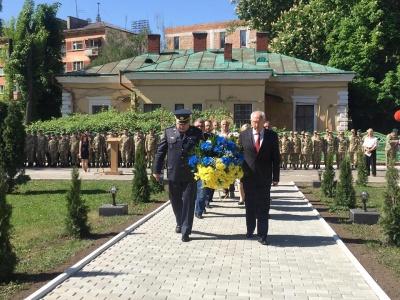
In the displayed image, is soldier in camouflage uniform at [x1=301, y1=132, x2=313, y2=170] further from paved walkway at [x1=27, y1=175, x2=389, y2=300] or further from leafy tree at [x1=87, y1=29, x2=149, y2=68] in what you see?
leafy tree at [x1=87, y1=29, x2=149, y2=68]

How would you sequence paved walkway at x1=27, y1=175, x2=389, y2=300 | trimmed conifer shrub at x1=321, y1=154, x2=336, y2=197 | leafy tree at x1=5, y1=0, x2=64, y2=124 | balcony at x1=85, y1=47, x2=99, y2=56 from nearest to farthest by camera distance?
paved walkway at x1=27, y1=175, x2=389, y2=300, trimmed conifer shrub at x1=321, y1=154, x2=336, y2=197, leafy tree at x1=5, y1=0, x2=64, y2=124, balcony at x1=85, y1=47, x2=99, y2=56

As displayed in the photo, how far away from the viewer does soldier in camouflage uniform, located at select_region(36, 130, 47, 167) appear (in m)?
25.7

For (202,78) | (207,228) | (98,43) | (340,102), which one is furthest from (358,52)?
(98,43)

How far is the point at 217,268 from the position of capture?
6.89m

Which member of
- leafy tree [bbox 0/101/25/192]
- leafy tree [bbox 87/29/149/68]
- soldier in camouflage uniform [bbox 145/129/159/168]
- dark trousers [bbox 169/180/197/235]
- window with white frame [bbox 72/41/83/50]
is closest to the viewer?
dark trousers [bbox 169/180/197/235]

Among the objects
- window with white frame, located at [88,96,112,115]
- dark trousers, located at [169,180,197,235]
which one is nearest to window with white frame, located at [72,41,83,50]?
window with white frame, located at [88,96,112,115]

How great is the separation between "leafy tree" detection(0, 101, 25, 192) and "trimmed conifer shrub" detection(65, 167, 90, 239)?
6.33 meters

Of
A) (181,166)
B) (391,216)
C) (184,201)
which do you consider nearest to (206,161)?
(181,166)

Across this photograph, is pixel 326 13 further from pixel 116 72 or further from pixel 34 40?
pixel 34 40

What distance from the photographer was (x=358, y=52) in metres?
36.2

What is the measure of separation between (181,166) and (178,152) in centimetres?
25

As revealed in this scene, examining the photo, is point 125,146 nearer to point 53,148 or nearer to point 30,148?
point 53,148

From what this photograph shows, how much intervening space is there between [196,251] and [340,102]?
26.3 metres

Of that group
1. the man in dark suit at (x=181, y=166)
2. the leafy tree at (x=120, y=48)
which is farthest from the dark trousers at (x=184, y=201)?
the leafy tree at (x=120, y=48)
